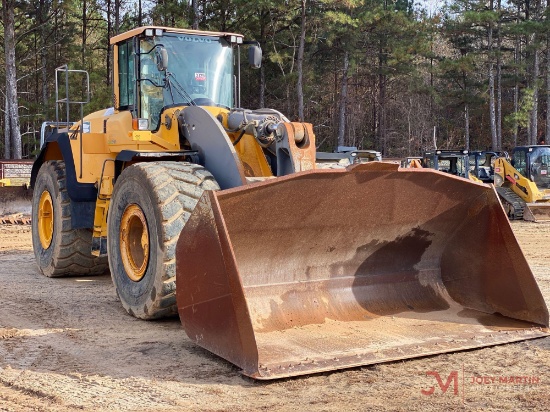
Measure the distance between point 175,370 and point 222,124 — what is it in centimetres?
292

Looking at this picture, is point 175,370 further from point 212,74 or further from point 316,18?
point 316,18

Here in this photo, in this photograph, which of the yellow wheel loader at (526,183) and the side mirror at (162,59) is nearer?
the side mirror at (162,59)

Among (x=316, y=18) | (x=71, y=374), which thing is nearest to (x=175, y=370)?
(x=71, y=374)

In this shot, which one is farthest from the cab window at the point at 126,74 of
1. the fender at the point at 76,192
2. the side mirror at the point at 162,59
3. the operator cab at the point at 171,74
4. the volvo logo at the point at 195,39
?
the fender at the point at 76,192

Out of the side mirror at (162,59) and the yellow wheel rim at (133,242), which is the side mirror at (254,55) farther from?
the yellow wheel rim at (133,242)

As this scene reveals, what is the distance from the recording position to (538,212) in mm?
17750

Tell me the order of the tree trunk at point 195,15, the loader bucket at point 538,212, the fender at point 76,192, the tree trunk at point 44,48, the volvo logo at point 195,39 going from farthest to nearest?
1. the tree trunk at point 44,48
2. the tree trunk at point 195,15
3. the loader bucket at point 538,212
4. the fender at point 76,192
5. the volvo logo at point 195,39

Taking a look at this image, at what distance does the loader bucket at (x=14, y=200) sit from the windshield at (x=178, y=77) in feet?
27.8

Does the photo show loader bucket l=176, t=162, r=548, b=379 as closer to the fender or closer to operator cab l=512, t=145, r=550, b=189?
the fender

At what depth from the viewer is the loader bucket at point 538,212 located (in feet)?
58.1

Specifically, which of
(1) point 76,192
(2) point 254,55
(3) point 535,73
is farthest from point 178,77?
(3) point 535,73

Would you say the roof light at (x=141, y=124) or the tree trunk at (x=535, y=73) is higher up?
the tree trunk at (x=535, y=73)

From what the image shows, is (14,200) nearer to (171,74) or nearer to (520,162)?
(171,74)

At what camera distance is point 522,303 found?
5.64m
